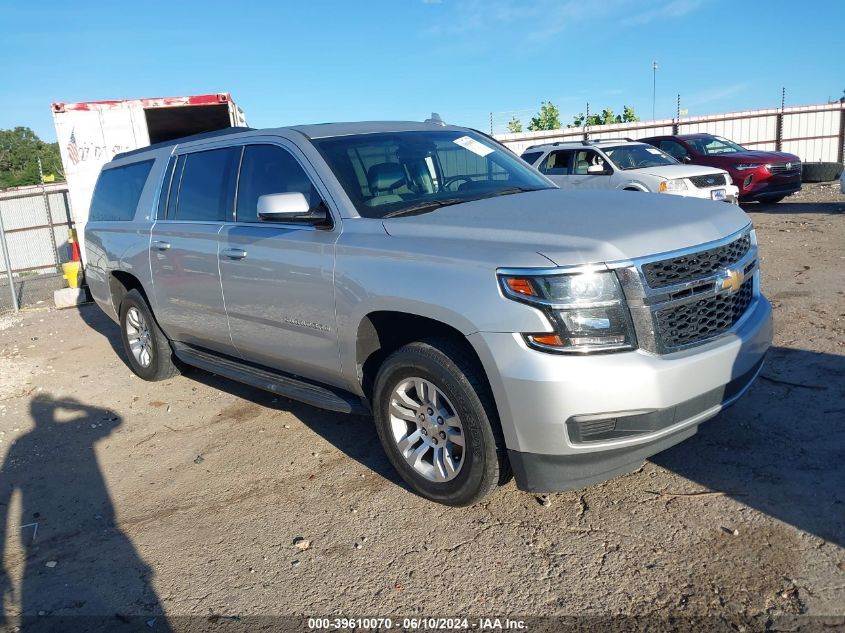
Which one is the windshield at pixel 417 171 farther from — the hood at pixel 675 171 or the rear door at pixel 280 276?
the hood at pixel 675 171

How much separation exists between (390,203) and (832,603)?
8.97 feet

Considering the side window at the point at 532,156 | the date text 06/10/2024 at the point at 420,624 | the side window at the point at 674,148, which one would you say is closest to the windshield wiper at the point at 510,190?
the date text 06/10/2024 at the point at 420,624

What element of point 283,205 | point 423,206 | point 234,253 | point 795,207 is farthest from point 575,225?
point 795,207

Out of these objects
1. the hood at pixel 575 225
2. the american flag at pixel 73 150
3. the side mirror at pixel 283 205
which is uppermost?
the american flag at pixel 73 150

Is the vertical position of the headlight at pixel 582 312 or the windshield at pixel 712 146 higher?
the windshield at pixel 712 146

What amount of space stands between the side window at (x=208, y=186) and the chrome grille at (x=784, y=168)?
506 inches

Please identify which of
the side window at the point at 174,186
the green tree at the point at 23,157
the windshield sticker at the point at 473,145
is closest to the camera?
the windshield sticker at the point at 473,145

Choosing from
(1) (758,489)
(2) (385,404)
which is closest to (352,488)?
(2) (385,404)

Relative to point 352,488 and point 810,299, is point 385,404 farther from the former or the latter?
point 810,299

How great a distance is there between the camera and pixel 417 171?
13.8ft

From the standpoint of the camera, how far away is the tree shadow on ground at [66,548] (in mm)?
2988

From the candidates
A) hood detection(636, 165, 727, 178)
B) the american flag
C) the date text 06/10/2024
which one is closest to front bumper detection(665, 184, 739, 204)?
hood detection(636, 165, 727, 178)

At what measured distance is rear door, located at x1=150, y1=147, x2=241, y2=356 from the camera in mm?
4762

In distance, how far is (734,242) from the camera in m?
3.41
